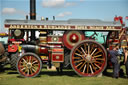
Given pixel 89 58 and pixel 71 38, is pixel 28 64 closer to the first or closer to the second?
pixel 71 38

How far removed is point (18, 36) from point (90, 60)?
3257 millimetres

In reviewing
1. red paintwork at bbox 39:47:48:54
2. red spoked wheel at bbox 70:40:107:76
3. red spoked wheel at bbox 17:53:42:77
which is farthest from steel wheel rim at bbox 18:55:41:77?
red spoked wheel at bbox 70:40:107:76

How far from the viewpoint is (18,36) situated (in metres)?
9.28

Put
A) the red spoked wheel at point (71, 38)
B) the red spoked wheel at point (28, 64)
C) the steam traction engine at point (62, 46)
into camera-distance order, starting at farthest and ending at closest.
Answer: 1. the red spoked wheel at point (71, 38)
2. the steam traction engine at point (62, 46)
3. the red spoked wheel at point (28, 64)

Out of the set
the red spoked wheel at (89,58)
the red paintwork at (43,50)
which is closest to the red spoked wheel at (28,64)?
the red paintwork at (43,50)

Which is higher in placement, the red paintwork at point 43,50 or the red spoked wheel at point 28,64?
the red paintwork at point 43,50

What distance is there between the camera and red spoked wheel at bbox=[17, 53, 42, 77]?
8.69 meters

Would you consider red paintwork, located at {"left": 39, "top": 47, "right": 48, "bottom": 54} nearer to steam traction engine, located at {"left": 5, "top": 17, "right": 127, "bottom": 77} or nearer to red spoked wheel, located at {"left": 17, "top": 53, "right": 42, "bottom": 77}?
steam traction engine, located at {"left": 5, "top": 17, "right": 127, "bottom": 77}

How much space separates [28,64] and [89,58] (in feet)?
8.23

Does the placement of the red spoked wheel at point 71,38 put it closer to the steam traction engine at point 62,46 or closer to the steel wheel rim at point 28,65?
the steam traction engine at point 62,46

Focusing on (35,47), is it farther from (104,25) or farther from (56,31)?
(104,25)

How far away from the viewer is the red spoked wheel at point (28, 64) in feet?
28.5

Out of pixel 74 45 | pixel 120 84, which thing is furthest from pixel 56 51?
pixel 120 84

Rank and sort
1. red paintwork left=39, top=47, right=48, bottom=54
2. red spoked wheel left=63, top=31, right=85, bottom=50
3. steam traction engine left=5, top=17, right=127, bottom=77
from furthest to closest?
red paintwork left=39, top=47, right=48, bottom=54, red spoked wheel left=63, top=31, right=85, bottom=50, steam traction engine left=5, top=17, right=127, bottom=77
